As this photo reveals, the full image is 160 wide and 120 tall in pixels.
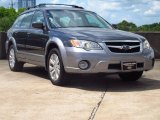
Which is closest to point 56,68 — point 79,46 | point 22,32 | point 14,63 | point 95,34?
point 79,46

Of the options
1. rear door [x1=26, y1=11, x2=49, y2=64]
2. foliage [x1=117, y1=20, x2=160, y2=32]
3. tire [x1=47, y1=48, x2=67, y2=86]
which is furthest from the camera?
foliage [x1=117, y1=20, x2=160, y2=32]

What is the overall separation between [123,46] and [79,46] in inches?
32.2

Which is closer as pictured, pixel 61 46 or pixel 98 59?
pixel 98 59

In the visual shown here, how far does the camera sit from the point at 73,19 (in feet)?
32.4

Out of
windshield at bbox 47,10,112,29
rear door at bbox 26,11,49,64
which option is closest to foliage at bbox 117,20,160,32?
windshield at bbox 47,10,112,29

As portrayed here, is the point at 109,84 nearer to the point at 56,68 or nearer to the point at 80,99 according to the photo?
the point at 56,68

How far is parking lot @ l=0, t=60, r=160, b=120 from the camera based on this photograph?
632 centimetres

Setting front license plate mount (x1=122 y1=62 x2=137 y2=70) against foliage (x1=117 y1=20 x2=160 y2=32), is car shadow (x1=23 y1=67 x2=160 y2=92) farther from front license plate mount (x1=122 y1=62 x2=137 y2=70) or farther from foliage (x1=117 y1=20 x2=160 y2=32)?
foliage (x1=117 y1=20 x2=160 y2=32)

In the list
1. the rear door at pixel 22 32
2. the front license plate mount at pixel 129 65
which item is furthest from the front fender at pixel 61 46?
the rear door at pixel 22 32

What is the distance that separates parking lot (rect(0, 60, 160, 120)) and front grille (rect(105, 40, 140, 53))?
0.72 metres

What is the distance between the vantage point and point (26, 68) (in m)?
12.6

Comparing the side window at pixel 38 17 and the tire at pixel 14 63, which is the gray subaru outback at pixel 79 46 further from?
the tire at pixel 14 63

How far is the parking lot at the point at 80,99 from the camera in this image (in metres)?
6.32

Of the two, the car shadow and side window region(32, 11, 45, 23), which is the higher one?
side window region(32, 11, 45, 23)
